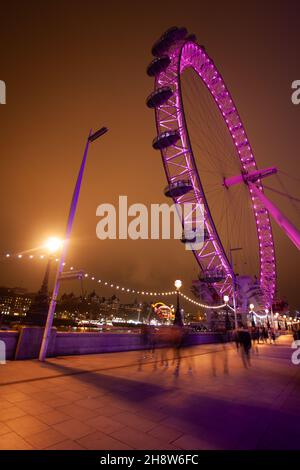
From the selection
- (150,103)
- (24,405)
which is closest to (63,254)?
(24,405)


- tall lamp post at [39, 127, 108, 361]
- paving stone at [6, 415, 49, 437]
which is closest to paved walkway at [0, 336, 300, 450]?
paving stone at [6, 415, 49, 437]

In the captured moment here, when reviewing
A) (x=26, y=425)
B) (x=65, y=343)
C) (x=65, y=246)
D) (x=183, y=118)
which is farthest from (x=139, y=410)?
(x=183, y=118)

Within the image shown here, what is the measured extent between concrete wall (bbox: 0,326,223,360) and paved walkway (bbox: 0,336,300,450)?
4.45 feet

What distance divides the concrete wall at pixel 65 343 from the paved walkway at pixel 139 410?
1356 millimetres

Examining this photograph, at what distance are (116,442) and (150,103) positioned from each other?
33.5 metres

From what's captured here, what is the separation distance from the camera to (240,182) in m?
35.2

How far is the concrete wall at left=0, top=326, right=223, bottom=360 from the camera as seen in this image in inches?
440

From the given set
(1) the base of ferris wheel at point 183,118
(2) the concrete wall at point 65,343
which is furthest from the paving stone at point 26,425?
(1) the base of ferris wheel at point 183,118

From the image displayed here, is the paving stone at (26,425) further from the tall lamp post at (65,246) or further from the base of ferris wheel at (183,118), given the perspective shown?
the base of ferris wheel at (183,118)

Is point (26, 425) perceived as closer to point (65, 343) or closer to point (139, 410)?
point (139, 410)

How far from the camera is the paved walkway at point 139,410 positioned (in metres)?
4.46

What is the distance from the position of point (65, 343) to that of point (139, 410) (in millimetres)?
8573

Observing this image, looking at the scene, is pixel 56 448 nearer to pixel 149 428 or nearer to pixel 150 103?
pixel 149 428

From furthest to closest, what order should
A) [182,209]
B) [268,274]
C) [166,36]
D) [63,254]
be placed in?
[268,274] < [182,209] < [166,36] < [63,254]
